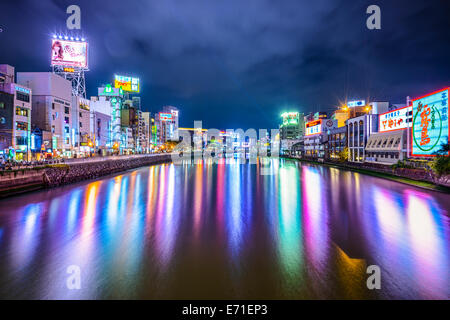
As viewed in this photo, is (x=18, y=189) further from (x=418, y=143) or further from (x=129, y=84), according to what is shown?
(x=129, y=84)

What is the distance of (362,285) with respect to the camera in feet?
19.1

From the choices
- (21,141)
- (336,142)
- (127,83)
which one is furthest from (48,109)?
(336,142)

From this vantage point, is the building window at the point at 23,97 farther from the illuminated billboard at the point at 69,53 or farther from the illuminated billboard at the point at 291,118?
the illuminated billboard at the point at 291,118

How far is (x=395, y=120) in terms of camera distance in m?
43.0

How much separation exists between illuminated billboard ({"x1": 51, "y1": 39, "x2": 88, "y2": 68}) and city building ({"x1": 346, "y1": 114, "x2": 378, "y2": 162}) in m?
77.2

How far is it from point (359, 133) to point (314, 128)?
95.6ft

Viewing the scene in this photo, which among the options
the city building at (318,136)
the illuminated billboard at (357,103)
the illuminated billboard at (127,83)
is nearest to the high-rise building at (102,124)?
the illuminated billboard at (127,83)

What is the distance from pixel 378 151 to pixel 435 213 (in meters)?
40.7

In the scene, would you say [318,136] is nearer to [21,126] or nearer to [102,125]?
[102,125]

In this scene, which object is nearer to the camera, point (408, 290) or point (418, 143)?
point (408, 290)

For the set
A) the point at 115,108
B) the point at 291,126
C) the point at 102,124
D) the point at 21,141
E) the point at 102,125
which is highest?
the point at 115,108

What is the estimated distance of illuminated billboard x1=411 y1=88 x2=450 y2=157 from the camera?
26172 millimetres
